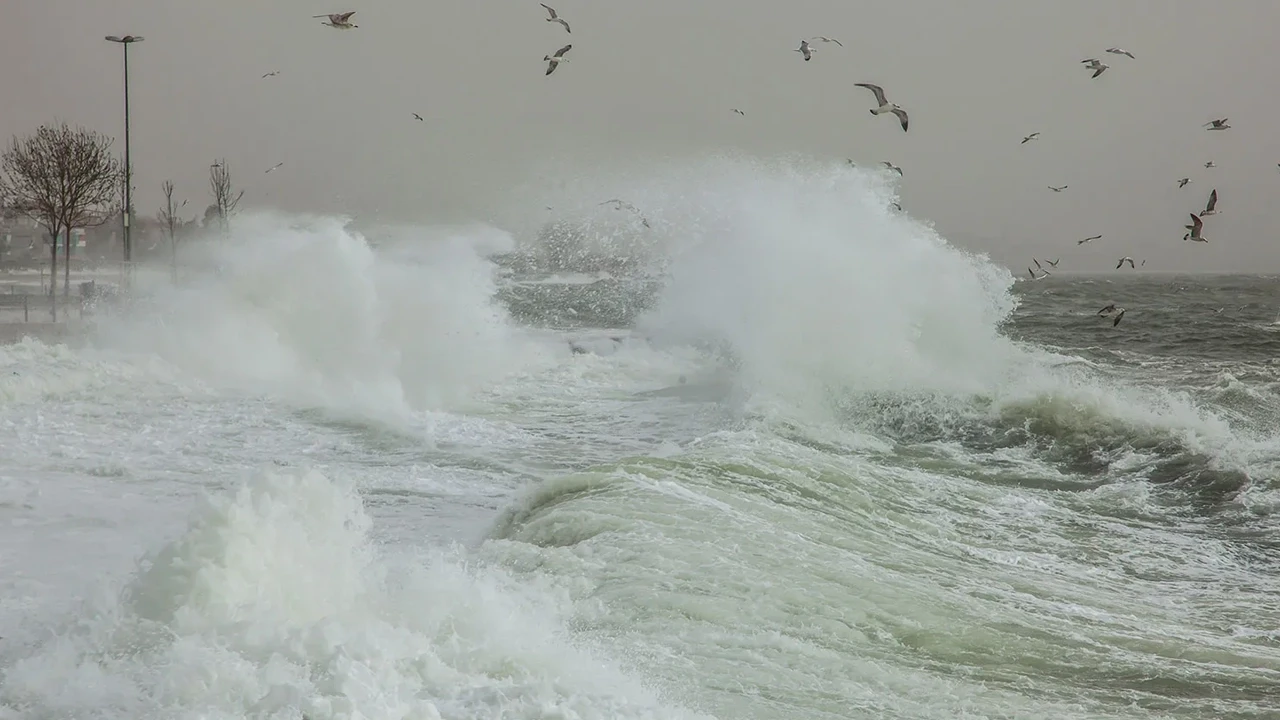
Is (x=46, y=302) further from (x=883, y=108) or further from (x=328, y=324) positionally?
(x=883, y=108)

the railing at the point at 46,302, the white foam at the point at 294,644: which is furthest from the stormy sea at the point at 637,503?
the railing at the point at 46,302

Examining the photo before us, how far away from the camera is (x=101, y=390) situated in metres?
15.4

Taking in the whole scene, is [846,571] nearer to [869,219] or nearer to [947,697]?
[947,697]

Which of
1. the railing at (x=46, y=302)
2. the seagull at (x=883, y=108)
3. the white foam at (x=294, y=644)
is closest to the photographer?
the white foam at (x=294, y=644)

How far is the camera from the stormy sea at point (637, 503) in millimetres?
5176

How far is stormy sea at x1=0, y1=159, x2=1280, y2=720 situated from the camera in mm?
5176

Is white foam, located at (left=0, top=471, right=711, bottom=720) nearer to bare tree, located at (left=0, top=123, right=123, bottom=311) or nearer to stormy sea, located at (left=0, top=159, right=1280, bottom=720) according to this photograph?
stormy sea, located at (left=0, top=159, right=1280, bottom=720)

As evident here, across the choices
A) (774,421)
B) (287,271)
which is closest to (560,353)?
(287,271)

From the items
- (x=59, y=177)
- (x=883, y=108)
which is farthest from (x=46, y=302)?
(x=883, y=108)

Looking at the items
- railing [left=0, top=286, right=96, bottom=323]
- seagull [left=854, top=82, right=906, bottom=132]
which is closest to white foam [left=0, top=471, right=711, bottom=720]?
seagull [left=854, top=82, right=906, bottom=132]

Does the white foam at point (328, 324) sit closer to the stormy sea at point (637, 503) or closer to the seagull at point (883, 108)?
the stormy sea at point (637, 503)

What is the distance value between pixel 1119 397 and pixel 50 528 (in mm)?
15126

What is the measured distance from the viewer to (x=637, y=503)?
909 cm

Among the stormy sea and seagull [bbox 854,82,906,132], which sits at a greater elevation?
seagull [bbox 854,82,906,132]
